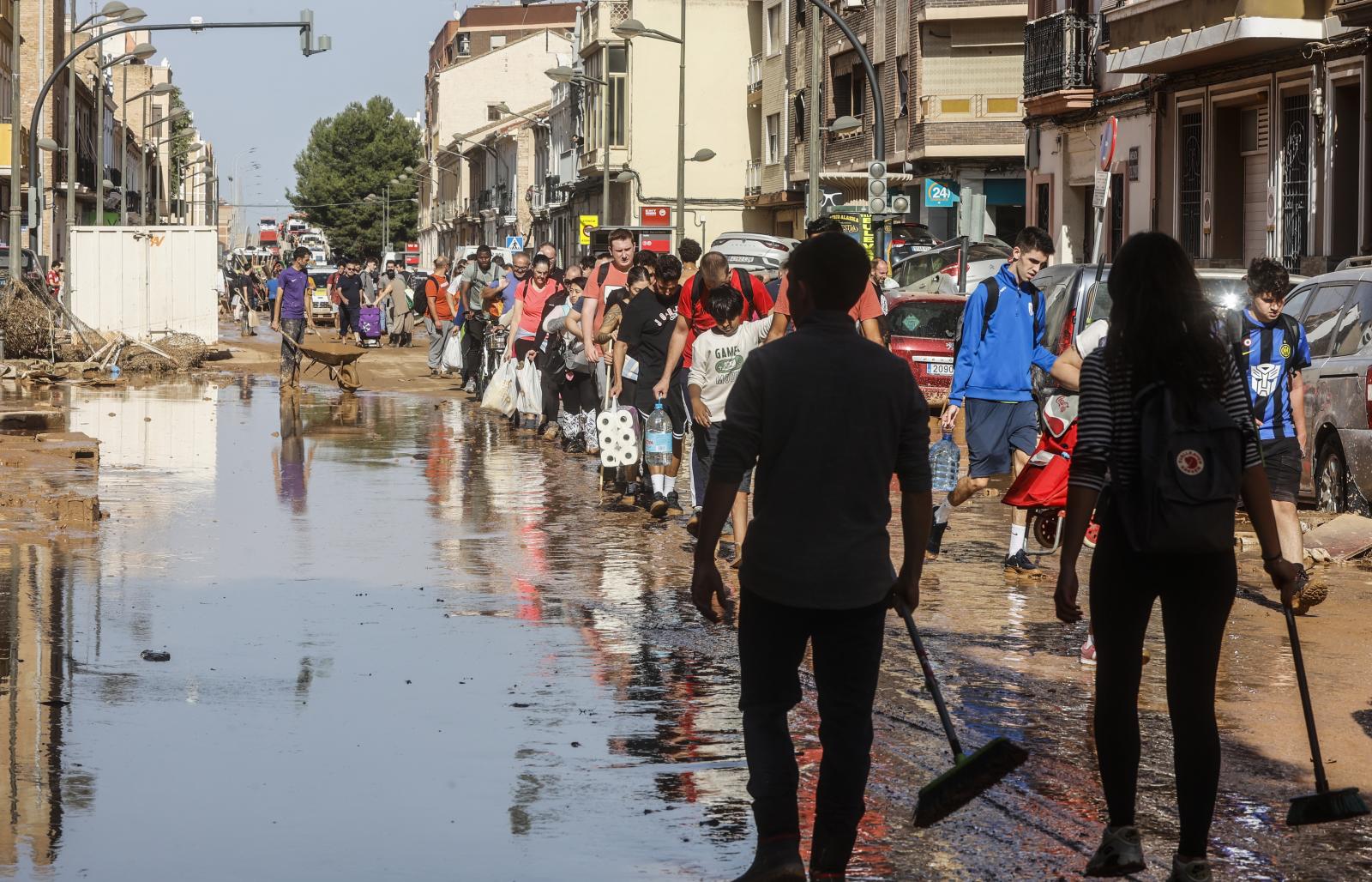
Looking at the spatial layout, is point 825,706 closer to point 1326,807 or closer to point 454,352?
point 1326,807

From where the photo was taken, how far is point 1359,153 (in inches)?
977

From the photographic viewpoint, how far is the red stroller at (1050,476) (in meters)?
9.85

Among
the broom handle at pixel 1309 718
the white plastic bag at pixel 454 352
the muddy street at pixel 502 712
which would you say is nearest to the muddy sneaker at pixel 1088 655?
the muddy street at pixel 502 712

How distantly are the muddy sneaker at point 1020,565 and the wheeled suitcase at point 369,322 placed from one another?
103 ft

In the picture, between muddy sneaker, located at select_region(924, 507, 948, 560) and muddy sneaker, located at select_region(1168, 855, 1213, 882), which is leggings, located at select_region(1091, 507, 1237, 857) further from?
muddy sneaker, located at select_region(924, 507, 948, 560)

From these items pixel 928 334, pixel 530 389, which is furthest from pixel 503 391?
pixel 928 334

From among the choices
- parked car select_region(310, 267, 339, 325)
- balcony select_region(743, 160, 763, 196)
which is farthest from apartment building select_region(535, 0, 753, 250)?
parked car select_region(310, 267, 339, 325)

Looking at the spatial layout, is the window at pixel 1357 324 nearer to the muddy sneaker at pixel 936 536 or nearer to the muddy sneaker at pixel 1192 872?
the muddy sneaker at pixel 936 536

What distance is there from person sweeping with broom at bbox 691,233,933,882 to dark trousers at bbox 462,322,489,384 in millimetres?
22040

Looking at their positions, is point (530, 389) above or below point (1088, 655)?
above

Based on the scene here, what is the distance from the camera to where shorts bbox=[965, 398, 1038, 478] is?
36.1 ft

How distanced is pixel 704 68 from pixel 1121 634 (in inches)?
2585

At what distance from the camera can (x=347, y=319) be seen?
1780 inches

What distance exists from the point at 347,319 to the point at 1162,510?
40905mm
